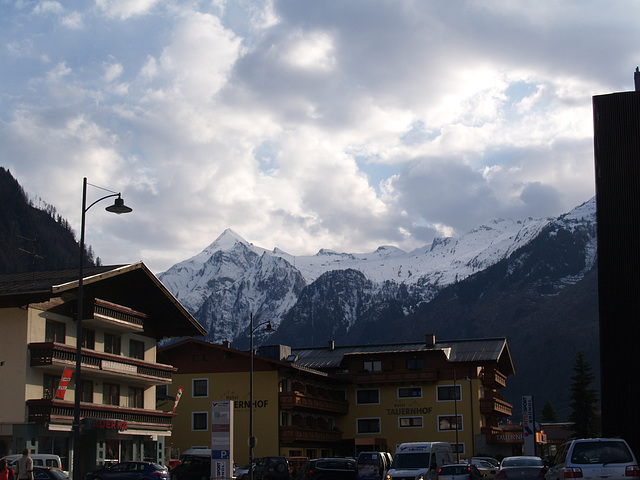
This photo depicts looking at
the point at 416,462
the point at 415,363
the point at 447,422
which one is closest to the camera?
the point at 416,462

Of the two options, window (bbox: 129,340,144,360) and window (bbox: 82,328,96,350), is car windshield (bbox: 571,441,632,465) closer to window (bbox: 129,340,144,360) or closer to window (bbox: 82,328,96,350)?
window (bbox: 82,328,96,350)

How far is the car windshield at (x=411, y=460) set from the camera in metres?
37.2

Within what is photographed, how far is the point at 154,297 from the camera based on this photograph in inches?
2103

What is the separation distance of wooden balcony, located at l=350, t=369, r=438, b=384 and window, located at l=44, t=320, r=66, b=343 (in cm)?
4189

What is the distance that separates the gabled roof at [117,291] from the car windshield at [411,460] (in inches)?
725

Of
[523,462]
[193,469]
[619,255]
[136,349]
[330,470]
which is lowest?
[193,469]

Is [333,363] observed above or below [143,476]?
above

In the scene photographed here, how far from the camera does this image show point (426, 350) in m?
81.8

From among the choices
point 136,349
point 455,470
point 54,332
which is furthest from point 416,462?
point 136,349

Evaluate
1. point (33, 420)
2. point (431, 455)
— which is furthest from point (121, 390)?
point (431, 455)

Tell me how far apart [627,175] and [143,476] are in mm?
26765

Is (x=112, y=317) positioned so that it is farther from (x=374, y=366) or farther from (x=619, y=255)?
(x=374, y=366)

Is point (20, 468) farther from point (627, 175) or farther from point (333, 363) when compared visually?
point (333, 363)

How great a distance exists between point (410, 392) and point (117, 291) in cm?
3937
